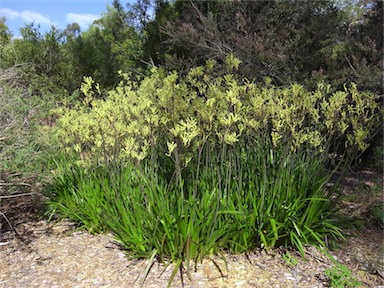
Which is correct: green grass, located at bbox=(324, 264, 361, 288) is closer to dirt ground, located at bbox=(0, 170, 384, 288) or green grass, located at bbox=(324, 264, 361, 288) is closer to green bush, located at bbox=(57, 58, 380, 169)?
dirt ground, located at bbox=(0, 170, 384, 288)

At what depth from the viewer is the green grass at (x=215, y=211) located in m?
3.17

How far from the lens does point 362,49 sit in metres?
6.68

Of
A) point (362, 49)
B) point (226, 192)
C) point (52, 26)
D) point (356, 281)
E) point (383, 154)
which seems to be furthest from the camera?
point (52, 26)

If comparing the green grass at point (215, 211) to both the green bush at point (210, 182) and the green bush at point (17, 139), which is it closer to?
the green bush at point (210, 182)

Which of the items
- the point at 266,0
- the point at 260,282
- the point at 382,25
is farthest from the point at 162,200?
the point at 266,0

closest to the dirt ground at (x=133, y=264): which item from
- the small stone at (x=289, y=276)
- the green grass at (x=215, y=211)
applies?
the small stone at (x=289, y=276)

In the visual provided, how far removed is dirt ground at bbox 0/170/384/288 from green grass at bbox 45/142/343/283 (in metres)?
0.11

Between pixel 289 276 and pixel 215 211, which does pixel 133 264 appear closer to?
pixel 215 211

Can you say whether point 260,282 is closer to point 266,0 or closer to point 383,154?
point 383,154

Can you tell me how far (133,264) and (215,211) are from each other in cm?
80

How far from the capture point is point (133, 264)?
10.8ft

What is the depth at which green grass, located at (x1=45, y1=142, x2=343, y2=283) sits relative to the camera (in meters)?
3.17

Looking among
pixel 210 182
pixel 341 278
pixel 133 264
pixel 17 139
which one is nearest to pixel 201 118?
pixel 210 182

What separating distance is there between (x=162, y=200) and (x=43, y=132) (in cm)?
295
